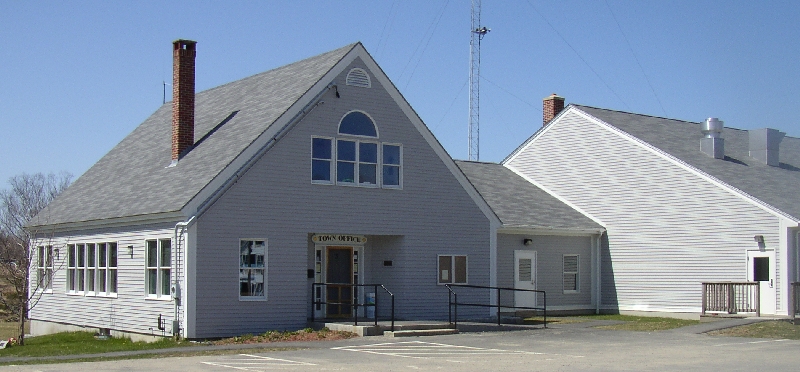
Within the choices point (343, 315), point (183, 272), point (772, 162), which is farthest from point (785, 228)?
point (183, 272)

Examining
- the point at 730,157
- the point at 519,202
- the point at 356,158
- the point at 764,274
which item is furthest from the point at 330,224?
the point at 730,157

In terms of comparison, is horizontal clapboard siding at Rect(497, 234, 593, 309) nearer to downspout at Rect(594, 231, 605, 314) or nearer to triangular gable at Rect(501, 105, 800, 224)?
downspout at Rect(594, 231, 605, 314)

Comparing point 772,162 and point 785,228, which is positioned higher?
point 772,162

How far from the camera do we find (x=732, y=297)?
29.6 m

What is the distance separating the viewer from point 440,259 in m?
28.0

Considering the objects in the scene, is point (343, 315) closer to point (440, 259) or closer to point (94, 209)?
point (440, 259)

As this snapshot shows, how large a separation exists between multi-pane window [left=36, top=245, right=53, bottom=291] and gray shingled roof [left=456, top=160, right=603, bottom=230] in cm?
1375

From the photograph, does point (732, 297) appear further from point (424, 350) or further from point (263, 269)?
point (263, 269)

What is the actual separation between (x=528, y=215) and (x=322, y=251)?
9142 millimetres

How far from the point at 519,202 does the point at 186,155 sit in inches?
505

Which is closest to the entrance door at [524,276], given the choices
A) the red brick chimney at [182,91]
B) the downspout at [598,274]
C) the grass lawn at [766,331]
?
the downspout at [598,274]

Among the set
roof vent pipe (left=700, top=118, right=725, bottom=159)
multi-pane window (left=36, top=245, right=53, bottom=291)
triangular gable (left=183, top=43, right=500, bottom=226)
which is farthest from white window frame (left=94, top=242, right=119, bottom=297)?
roof vent pipe (left=700, top=118, right=725, bottom=159)

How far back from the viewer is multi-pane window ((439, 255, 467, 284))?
92.0 ft

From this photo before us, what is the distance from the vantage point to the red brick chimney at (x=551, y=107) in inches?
1556
